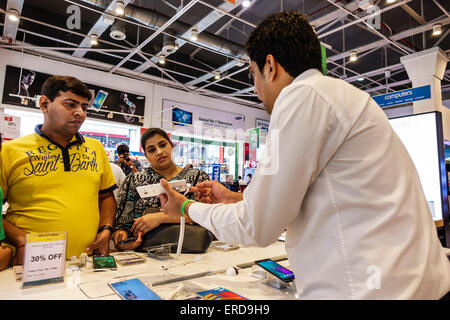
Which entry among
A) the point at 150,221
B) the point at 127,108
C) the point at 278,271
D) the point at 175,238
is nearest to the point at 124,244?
the point at 150,221

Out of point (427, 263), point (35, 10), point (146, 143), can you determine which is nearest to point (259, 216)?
point (427, 263)

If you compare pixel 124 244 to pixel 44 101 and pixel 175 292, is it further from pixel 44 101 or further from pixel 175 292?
pixel 44 101

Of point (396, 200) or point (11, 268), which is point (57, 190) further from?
point (396, 200)

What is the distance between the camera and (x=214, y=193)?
1.52 metres

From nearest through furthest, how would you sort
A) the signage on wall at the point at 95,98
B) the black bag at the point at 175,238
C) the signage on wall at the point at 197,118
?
the black bag at the point at 175,238 → the signage on wall at the point at 95,98 → the signage on wall at the point at 197,118

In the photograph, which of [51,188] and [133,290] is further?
[51,188]

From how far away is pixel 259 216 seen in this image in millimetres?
809

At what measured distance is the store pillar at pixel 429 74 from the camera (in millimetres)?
4434

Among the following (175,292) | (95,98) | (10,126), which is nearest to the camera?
(175,292)

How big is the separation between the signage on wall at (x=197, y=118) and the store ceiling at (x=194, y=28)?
103cm

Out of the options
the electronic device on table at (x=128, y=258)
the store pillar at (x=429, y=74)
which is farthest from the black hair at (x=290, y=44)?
the store pillar at (x=429, y=74)

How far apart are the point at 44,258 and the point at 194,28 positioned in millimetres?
5463

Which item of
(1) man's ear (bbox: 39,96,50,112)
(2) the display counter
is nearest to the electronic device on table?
(2) the display counter

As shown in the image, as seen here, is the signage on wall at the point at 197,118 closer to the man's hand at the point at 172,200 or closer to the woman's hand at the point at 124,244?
the woman's hand at the point at 124,244
